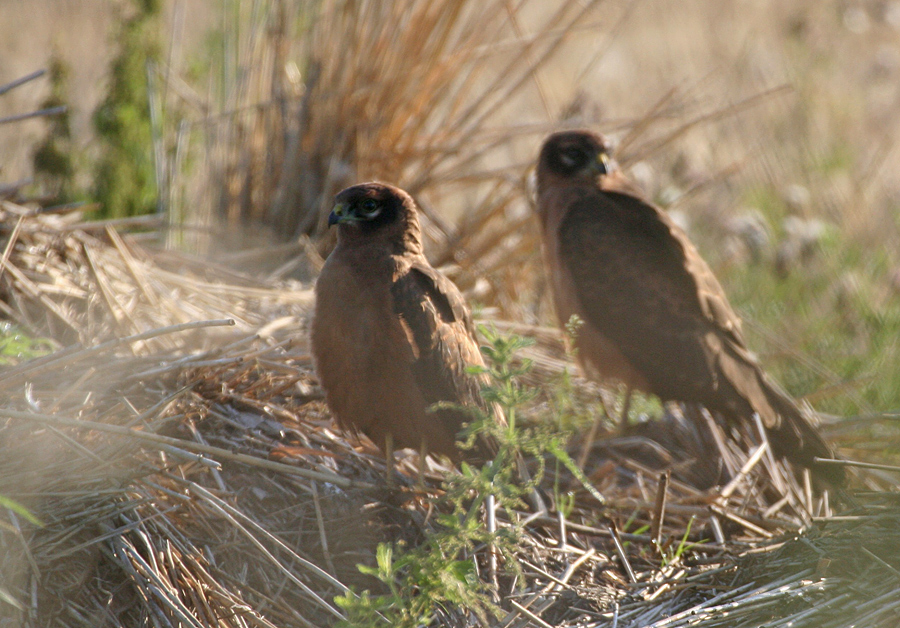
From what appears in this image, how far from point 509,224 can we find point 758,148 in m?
3.06

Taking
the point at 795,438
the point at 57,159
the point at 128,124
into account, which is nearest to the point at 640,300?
the point at 795,438

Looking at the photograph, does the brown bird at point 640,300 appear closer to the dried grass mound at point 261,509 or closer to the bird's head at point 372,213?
the dried grass mound at point 261,509

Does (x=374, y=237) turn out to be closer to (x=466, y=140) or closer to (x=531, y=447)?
(x=531, y=447)

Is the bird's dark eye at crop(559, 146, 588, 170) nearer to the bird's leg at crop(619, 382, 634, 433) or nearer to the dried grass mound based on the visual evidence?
the bird's leg at crop(619, 382, 634, 433)

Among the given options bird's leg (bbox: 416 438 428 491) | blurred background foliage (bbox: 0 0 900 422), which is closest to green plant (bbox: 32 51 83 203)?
blurred background foliage (bbox: 0 0 900 422)

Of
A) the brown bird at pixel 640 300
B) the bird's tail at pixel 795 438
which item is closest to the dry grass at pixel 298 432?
the bird's tail at pixel 795 438

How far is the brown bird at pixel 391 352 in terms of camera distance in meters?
2.83

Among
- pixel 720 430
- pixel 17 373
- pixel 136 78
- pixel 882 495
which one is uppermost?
pixel 136 78

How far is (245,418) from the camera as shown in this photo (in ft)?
9.81

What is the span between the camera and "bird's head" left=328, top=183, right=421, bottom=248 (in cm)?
306

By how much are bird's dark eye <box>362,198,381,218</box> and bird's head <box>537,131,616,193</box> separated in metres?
1.60

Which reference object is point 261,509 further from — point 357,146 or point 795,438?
point 357,146

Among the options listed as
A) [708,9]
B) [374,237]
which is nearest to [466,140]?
[374,237]

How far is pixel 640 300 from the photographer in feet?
13.6
